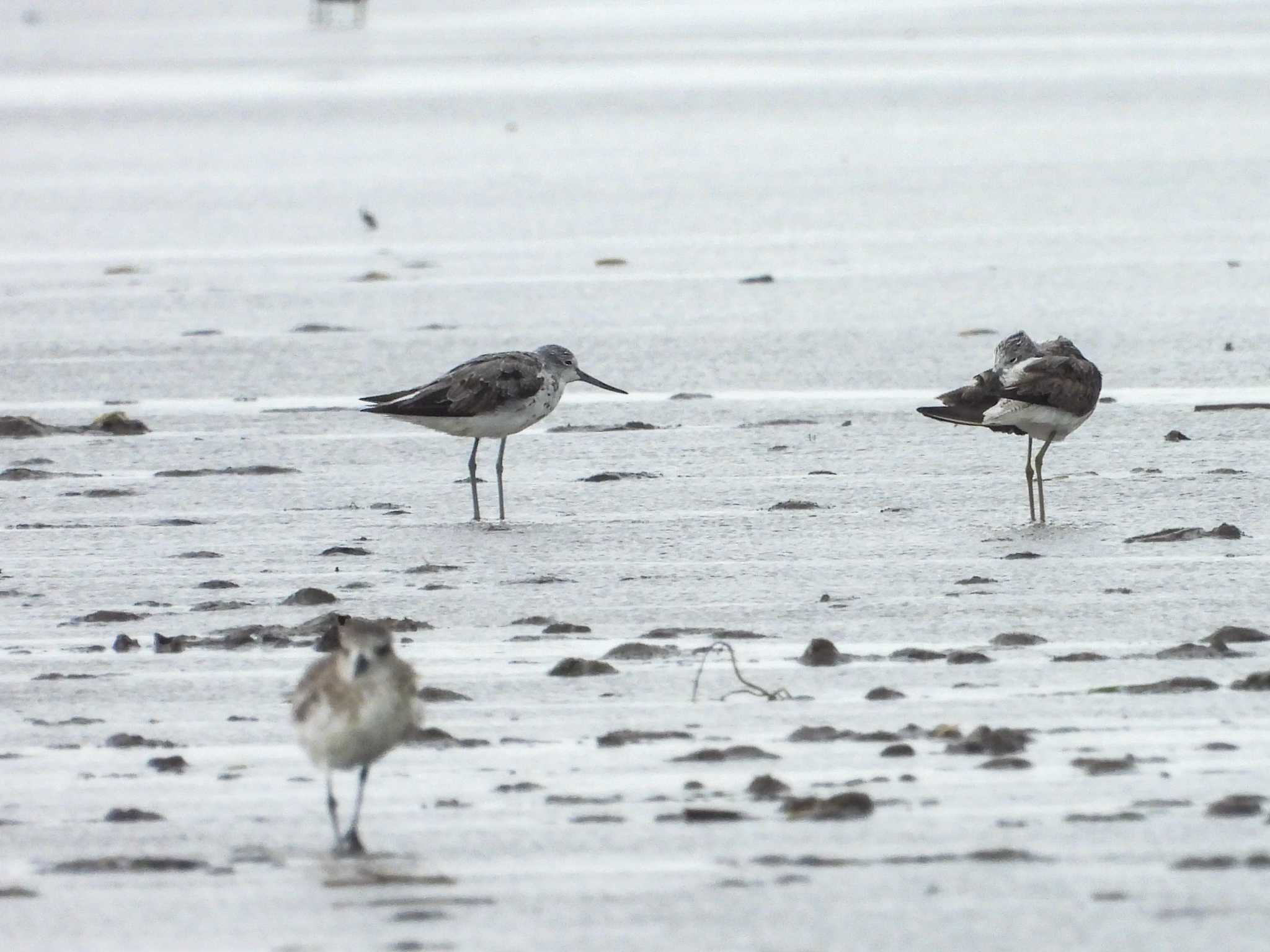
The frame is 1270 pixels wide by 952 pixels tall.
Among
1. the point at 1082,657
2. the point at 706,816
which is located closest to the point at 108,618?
the point at 706,816

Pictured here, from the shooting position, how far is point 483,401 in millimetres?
11203

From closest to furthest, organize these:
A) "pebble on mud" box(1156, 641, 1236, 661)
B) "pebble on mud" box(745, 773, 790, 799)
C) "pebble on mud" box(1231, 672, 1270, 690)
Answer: "pebble on mud" box(745, 773, 790, 799) < "pebble on mud" box(1231, 672, 1270, 690) < "pebble on mud" box(1156, 641, 1236, 661)

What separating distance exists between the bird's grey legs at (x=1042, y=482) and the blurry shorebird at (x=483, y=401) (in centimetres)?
230

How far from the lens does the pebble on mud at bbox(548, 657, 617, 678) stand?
7785 mm

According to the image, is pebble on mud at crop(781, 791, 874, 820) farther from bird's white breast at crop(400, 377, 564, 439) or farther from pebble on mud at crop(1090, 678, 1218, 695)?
bird's white breast at crop(400, 377, 564, 439)

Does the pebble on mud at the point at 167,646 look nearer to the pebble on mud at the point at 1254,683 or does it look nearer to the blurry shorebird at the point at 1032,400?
the pebble on mud at the point at 1254,683

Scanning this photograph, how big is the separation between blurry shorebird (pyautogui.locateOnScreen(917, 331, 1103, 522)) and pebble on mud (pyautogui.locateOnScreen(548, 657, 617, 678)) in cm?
327

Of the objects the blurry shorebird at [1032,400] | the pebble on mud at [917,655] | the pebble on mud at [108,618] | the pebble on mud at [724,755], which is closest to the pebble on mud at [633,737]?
the pebble on mud at [724,755]

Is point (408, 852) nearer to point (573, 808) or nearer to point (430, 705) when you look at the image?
point (573, 808)

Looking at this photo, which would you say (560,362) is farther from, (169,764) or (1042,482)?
(169,764)

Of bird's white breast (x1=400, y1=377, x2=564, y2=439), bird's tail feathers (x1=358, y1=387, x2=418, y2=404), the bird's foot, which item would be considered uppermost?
bird's tail feathers (x1=358, y1=387, x2=418, y2=404)

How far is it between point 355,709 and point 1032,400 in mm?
5377

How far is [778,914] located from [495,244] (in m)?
15.1

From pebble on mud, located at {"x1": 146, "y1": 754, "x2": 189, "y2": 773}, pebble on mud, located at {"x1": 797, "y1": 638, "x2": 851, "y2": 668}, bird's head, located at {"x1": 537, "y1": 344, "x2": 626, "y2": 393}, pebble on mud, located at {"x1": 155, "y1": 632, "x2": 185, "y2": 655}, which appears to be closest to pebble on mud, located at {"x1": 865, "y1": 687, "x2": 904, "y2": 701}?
pebble on mud, located at {"x1": 797, "y1": 638, "x2": 851, "y2": 668}
